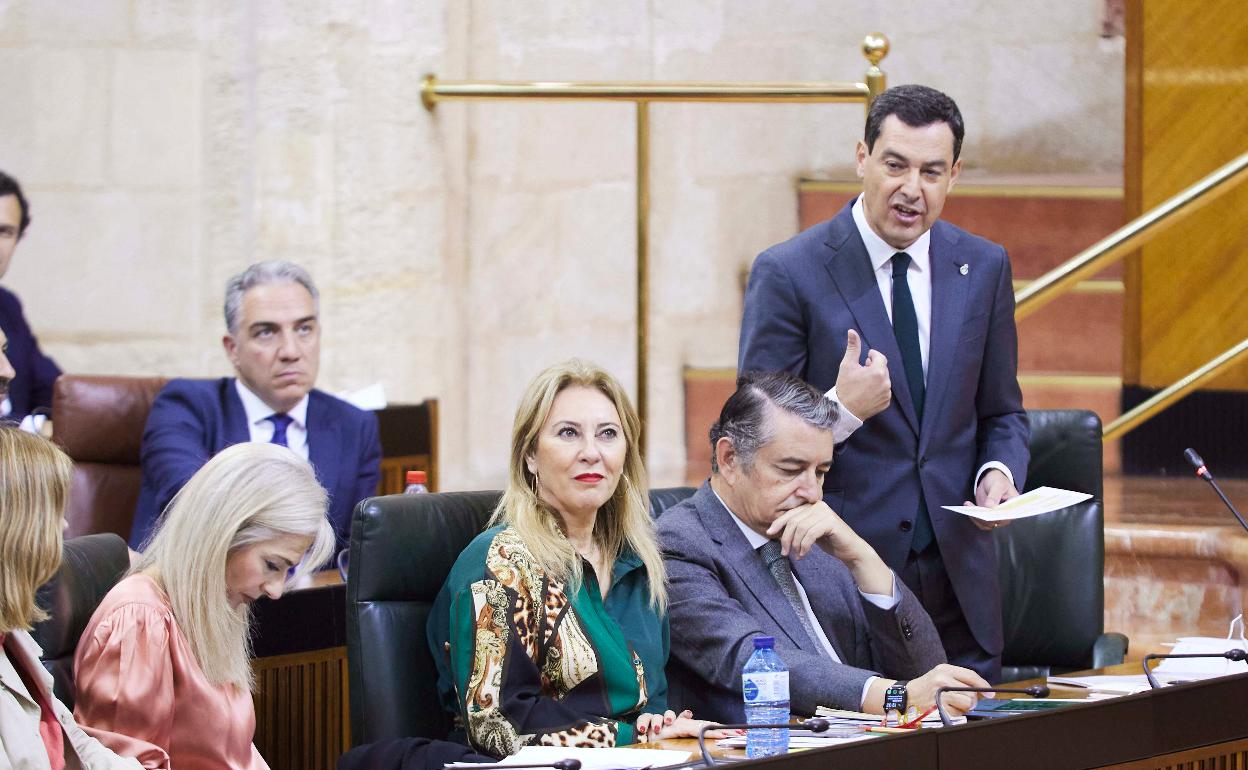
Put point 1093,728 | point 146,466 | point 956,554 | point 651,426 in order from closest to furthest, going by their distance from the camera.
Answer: point 1093,728, point 956,554, point 146,466, point 651,426

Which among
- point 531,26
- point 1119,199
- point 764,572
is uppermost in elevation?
point 531,26

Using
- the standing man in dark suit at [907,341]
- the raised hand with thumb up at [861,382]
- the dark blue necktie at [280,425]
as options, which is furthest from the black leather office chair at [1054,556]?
the dark blue necktie at [280,425]

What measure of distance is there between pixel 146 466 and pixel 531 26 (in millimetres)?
2779

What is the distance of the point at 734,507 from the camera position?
9.09 ft

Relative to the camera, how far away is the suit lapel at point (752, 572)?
2.73 m

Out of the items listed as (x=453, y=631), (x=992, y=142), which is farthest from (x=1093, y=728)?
(x=992, y=142)

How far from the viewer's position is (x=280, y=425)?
3.70m

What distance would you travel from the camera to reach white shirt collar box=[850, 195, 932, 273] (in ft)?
9.76

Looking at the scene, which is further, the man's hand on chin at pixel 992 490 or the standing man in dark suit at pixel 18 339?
the standing man in dark suit at pixel 18 339

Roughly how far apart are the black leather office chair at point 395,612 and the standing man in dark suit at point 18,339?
1.72 meters

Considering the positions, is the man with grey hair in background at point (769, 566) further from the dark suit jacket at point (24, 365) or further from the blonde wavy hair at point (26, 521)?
the dark suit jacket at point (24, 365)

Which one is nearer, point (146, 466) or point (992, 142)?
point (146, 466)

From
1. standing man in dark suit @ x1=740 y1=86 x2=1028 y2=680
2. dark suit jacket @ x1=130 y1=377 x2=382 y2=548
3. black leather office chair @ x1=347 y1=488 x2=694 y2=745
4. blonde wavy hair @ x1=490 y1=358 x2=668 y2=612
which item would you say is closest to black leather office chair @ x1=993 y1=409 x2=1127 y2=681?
standing man in dark suit @ x1=740 y1=86 x2=1028 y2=680

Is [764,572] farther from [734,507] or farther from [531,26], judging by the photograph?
[531,26]
